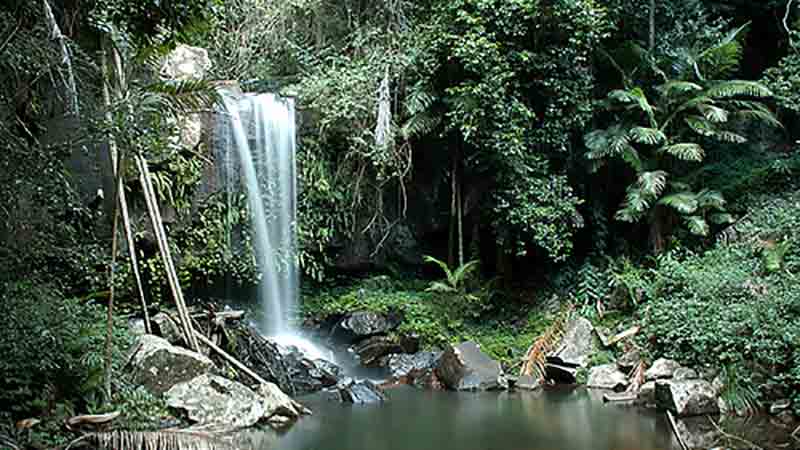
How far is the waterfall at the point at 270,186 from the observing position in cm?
1061

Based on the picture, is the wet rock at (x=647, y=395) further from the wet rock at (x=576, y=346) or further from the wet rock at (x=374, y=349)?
the wet rock at (x=374, y=349)

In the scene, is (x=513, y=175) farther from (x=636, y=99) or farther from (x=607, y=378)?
(x=607, y=378)

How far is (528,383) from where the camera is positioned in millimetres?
9188

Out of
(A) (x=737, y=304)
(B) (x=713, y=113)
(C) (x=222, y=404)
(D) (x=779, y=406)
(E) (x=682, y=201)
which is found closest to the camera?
(C) (x=222, y=404)

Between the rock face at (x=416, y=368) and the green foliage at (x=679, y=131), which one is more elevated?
the green foliage at (x=679, y=131)

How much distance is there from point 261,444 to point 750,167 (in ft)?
28.3

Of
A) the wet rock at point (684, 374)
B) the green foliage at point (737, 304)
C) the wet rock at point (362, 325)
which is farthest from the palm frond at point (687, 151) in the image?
the wet rock at point (362, 325)

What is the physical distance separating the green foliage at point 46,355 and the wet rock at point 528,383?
494 centimetres


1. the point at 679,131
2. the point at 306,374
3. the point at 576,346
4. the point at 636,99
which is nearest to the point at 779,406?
the point at 576,346

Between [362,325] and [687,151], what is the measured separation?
5357 mm

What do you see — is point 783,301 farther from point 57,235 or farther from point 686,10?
point 57,235

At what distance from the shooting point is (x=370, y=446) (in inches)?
243

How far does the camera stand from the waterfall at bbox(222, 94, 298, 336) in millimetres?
10609

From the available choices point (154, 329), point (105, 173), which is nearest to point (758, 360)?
point (154, 329)
